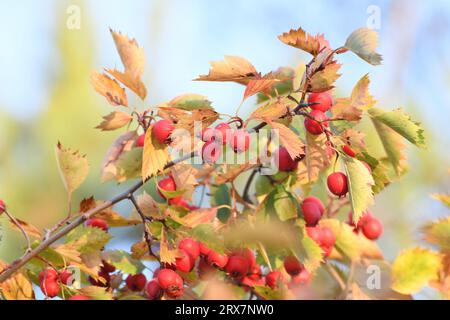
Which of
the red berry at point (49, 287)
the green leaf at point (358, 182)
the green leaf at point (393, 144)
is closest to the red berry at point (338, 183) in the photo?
the green leaf at point (358, 182)

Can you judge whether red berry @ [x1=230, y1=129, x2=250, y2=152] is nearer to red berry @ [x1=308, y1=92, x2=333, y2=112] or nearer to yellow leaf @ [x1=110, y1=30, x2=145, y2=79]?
red berry @ [x1=308, y1=92, x2=333, y2=112]

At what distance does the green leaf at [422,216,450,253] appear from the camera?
4.27 ft

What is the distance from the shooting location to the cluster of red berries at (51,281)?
1121 millimetres

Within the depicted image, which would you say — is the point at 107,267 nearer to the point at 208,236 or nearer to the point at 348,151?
the point at 208,236

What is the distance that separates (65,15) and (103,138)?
2.69 ft

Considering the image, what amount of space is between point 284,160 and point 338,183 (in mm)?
160

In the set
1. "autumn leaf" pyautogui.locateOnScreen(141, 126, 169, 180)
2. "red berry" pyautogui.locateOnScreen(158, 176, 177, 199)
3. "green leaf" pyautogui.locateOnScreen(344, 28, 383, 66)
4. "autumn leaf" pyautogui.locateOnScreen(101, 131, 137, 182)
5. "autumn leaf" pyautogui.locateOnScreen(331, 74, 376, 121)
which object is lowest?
"red berry" pyautogui.locateOnScreen(158, 176, 177, 199)

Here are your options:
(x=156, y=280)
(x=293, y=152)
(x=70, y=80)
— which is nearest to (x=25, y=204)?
(x=70, y=80)

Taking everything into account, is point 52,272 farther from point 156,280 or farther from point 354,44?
point 354,44

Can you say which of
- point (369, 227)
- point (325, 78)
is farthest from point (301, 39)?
point (369, 227)

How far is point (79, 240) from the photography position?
115cm

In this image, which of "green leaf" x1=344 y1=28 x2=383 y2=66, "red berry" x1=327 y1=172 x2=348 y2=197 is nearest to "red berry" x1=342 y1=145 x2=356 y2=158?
"red berry" x1=327 y1=172 x2=348 y2=197

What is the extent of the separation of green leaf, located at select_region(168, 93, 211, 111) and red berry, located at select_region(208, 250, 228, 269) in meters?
0.25

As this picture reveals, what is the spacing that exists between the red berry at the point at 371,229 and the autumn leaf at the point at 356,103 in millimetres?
355
